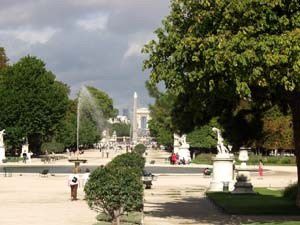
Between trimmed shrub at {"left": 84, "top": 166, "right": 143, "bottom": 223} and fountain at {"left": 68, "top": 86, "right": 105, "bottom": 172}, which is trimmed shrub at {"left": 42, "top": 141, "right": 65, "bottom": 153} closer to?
fountain at {"left": 68, "top": 86, "right": 105, "bottom": 172}

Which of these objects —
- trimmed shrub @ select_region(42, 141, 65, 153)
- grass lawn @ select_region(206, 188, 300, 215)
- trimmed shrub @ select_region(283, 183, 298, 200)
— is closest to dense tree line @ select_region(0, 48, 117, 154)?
trimmed shrub @ select_region(42, 141, 65, 153)

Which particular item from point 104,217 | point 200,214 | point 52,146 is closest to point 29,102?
point 52,146

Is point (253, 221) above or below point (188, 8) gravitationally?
below

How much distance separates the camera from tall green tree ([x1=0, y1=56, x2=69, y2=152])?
83750 millimetres

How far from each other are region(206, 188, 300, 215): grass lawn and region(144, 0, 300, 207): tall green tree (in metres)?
5.48

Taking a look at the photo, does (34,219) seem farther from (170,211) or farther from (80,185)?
(80,185)

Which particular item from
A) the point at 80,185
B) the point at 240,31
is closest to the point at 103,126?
the point at 80,185

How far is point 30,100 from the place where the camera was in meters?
84.0

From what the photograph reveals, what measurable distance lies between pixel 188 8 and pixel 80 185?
22642 millimetres

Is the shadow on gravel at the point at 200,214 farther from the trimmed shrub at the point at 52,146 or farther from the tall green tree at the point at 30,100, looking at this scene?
the trimmed shrub at the point at 52,146

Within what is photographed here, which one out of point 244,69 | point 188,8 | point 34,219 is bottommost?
point 34,219

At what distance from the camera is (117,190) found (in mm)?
17562

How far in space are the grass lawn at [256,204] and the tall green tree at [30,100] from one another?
176 feet

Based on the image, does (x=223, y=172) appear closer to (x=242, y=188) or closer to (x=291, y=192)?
(x=242, y=188)
